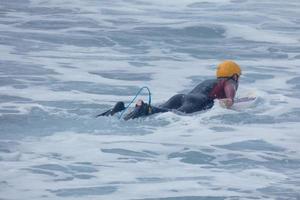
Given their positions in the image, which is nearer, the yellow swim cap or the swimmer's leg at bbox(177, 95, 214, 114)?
the swimmer's leg at bbox(177, 95, 214, 114)

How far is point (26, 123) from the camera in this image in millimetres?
10656

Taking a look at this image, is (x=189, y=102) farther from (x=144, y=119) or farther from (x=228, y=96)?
(x=144, y=119)

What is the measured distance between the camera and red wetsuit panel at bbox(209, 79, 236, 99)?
38.4ft

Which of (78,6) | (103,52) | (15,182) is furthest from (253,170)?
(78,6)

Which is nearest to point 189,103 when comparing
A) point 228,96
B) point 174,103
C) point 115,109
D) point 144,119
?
point 174,103

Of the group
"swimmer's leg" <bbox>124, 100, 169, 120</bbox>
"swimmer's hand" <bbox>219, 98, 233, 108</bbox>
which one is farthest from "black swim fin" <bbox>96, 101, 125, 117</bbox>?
"swimmer's hand" <bbox>219, 98, 233, 108</bbox>

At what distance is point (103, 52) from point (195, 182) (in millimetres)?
9061

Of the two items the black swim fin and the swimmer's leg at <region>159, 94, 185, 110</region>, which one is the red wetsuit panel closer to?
the swimmer's leg at <region>159, 94, 185, 110</region>

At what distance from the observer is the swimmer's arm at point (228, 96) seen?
11469 mm

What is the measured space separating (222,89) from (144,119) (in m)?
1.43

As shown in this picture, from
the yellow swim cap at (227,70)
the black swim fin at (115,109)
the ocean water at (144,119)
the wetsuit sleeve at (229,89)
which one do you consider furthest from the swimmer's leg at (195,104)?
the black swim fin at (115,109)

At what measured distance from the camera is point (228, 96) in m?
11.6

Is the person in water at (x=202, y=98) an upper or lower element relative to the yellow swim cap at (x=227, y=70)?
lower

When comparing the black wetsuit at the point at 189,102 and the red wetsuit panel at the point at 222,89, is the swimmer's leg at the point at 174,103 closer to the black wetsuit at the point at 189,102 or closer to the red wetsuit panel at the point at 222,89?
the black wetsuit at the point at 189,102
